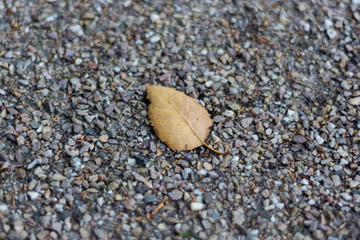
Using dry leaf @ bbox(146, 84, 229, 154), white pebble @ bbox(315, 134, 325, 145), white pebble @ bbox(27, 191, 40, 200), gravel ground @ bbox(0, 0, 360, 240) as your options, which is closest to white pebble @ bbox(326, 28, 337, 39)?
gravel ground @ bbox(0, 0, 360, 240)

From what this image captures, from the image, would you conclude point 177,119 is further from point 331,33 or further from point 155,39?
point 331,33

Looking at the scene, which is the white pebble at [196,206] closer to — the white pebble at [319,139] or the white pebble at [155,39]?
the white pebble at [319,139]

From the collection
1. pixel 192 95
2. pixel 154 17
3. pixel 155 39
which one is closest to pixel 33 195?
pixel 192 95

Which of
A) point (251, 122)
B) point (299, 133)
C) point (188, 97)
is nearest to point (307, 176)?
point (299, 133)

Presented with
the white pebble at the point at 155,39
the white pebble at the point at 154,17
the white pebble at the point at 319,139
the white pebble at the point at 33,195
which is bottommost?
the white pebble at the point at 319,139

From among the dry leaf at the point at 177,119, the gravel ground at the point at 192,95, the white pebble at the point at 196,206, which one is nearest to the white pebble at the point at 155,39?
the gravel ground at the point at 192,95

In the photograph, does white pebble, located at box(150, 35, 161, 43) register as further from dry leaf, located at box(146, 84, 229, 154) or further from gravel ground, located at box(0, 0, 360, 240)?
dry leaf, located at box(146, 84, 229, 154)

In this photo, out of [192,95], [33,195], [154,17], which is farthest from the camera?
[154,17]
